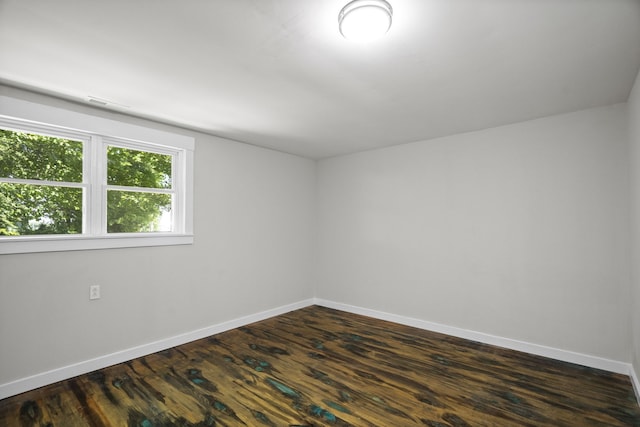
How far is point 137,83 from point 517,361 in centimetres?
413

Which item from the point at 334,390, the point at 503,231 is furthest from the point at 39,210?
the point at 503,231

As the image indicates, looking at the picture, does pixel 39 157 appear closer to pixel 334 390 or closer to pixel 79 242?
pixel 79 242

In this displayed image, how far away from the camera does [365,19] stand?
160 cm

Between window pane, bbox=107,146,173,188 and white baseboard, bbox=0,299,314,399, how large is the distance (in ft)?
5.37

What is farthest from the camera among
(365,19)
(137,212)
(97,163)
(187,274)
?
(187,274)

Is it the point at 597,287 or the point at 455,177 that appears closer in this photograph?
the point at 597,287

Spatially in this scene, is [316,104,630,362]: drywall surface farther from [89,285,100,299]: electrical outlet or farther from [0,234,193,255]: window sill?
[89,285,100,299]: electrical outlet

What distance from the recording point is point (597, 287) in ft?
9.81

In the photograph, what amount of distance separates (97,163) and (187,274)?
4.70ft

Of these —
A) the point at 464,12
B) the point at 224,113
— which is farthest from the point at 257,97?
the point at 464,12

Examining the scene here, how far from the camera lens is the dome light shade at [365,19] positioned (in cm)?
154

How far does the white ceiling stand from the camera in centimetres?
164

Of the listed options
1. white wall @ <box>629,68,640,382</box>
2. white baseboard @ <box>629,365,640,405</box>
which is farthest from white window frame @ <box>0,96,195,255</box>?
white baseboard @ <box>629,365,640,405</box>

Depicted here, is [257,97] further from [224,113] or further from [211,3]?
[211,3]
